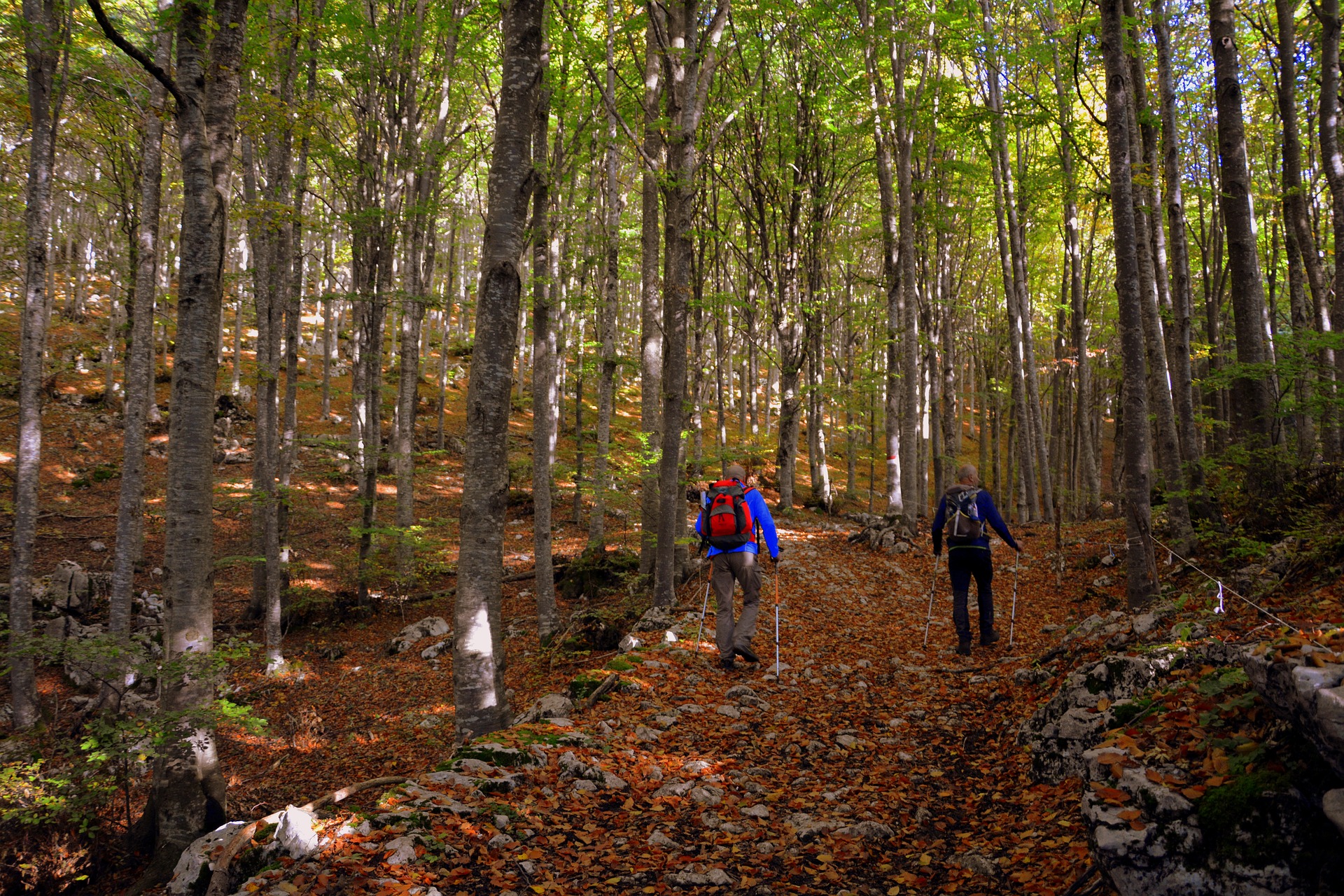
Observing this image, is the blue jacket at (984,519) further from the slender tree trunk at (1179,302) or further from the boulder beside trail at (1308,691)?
the boulder beside trail at (1308,691)

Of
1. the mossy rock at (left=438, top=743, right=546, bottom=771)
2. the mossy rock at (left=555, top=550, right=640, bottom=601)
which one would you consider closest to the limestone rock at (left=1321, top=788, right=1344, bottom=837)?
the mossy rock at (left=438, top=743, right=546, bottom=771)

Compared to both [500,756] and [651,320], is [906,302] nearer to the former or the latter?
[651,320]

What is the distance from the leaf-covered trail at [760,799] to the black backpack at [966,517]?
129 cm

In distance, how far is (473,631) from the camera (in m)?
5.01

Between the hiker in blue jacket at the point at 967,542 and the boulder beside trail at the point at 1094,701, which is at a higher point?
the hiker in blue jacket at the point at 967,542

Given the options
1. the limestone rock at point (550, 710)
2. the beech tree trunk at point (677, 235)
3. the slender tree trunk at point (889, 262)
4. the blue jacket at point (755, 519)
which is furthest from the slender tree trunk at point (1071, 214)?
the limestone rock at point (550, 710)

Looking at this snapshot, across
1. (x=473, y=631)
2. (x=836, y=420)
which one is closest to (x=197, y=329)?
(x=473, y=631)

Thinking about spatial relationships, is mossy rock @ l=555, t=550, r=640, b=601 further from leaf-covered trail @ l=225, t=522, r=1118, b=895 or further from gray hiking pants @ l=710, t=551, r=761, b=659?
gray hiking pants @ l=710, t=551, r=761, b=659

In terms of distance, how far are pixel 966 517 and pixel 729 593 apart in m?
2.78

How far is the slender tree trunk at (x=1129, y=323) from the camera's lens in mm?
6844

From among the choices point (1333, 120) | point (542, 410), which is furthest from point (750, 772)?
point (1333, 120)

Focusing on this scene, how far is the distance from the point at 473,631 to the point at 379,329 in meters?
9.75

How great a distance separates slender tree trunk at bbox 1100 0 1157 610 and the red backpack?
3.95 meters

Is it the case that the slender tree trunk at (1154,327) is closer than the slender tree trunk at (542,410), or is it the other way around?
the slender tree trunk at (1154,327)
